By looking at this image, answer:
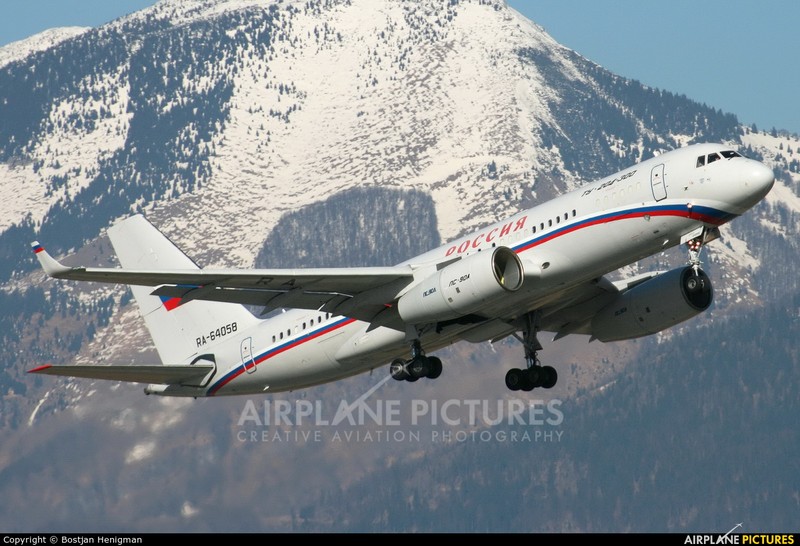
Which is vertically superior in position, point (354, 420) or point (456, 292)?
point (354, 420)

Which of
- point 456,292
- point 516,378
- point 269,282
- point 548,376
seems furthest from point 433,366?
point 269,282

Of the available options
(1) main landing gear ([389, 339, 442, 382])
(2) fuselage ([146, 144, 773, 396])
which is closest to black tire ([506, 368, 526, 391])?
(2) fuselage ([146, 144, 773, 396])

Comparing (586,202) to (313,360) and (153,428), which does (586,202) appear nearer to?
(313,360)

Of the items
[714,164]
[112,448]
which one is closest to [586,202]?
[714,164]

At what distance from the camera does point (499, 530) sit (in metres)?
196

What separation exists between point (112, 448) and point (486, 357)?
66.6 m

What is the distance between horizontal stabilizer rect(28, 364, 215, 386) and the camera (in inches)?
1905

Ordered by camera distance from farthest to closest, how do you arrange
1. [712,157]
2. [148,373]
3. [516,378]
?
1. [516,378]
2. [148,373]
3. [712,157]

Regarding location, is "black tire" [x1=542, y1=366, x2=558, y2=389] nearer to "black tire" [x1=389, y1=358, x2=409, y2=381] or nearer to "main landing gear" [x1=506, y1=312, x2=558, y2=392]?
"main landing gear" [x1=506, y1=312, x2=558, y2=392]

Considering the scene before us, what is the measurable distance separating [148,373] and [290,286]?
819 cm

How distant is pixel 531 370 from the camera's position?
5378 cm

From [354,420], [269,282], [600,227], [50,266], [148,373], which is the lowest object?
[50,266]

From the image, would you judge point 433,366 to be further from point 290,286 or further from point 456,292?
point 290,286
